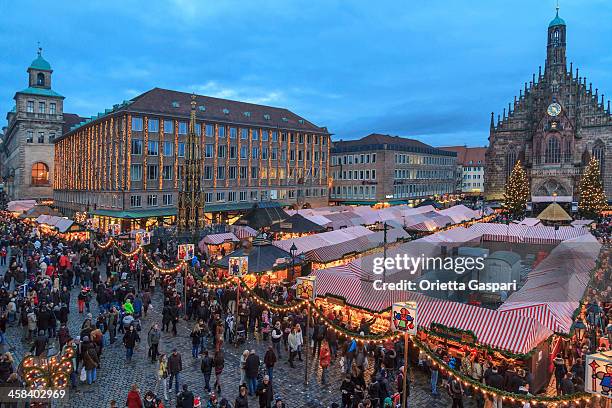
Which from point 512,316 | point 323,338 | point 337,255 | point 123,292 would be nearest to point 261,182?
point 337,255

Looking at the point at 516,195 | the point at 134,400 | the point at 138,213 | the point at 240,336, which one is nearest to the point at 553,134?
the point at 516,195

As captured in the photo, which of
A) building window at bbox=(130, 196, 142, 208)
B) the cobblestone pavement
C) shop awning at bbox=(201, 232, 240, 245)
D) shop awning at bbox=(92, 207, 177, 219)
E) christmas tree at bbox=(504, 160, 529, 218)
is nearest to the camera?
the cobblestone pavement

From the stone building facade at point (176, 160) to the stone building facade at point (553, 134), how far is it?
29.9 meters

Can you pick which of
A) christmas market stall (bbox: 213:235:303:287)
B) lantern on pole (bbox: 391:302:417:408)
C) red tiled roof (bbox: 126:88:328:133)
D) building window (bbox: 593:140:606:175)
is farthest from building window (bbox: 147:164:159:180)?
building window (bbox: 593:140:606:175)

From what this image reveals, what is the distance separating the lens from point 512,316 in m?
12.5

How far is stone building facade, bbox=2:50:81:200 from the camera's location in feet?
221

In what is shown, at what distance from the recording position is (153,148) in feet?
153

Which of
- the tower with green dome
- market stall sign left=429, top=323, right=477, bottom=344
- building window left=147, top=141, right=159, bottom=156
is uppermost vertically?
the tower with green dome

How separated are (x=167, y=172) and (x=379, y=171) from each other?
35586mm

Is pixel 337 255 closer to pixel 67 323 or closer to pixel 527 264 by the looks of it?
pixel 527 264

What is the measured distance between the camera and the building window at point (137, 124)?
44781mm

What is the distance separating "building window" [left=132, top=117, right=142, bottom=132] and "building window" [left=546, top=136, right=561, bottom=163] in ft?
191

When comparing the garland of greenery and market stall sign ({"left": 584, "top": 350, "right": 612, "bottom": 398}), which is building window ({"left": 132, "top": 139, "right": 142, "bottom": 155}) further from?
market stall sign ({"left": 584, "top": 350, "right": 612, "bottom": 398})

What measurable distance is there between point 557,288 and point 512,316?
4.65 m
